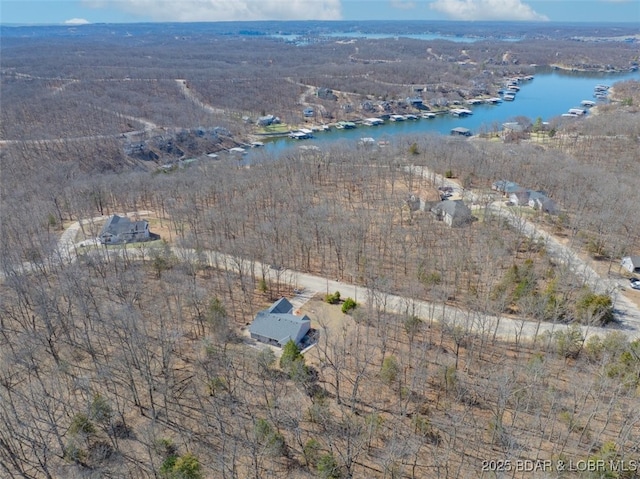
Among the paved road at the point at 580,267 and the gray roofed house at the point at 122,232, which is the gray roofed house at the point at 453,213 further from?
the gray roofed house at the point at 122,232

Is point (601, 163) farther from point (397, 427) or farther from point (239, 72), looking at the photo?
point (239, 72)

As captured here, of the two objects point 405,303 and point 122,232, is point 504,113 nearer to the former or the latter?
point 405,303

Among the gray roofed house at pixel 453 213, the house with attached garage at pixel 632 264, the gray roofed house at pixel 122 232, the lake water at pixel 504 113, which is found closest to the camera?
the house with attached garage at pixel 632 264

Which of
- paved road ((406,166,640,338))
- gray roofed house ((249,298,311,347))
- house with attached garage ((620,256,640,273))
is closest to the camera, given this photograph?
gray roofed house ((249,298,311,347))

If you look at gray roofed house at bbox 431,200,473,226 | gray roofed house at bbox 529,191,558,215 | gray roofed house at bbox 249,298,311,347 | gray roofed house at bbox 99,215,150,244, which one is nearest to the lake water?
gray roofed house at bbox 431,200,473,226

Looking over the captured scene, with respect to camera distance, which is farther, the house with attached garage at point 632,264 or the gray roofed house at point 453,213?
the gray roofed house at point 453,213

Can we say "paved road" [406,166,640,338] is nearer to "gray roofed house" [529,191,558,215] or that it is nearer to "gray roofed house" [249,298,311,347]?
"gray roofed house" [529,191,558,215]

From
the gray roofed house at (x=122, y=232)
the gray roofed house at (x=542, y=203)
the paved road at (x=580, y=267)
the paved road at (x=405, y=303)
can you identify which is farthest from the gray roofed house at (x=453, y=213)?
the gray roofed house at (x=122, y=232)
